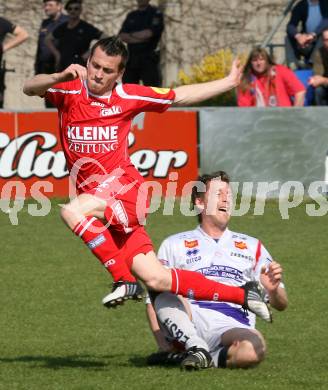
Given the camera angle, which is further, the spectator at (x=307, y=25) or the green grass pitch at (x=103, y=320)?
the spectator at (x=307, y=25)

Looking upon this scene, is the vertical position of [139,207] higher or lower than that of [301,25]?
→ lower

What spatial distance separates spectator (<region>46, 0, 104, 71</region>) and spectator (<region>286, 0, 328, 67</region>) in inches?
107

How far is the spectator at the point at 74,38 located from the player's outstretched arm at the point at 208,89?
29.5 ft

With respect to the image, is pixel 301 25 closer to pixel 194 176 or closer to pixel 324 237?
pixel 194 176

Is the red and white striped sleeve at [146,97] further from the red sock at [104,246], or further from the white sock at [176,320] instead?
the white sock at [176,320]

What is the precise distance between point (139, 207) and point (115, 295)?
0.71 meters

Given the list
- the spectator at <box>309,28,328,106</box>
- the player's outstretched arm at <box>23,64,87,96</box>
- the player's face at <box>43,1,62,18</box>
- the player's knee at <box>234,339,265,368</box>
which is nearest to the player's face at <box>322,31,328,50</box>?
the spectator at <box>309,28,328,106</box>

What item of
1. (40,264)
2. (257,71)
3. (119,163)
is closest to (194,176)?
(257,71)

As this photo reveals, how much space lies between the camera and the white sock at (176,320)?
25.1 ft

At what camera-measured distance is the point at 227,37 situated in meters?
22.3

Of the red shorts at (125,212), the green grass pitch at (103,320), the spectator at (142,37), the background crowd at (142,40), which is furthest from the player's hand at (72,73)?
the spectator at (142,37)

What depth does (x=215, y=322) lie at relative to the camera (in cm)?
796

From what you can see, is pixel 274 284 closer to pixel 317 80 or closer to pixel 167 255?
pixel 167 255

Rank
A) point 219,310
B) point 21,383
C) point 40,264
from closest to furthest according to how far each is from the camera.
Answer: point 21,383, point 219,310, point 40,264
